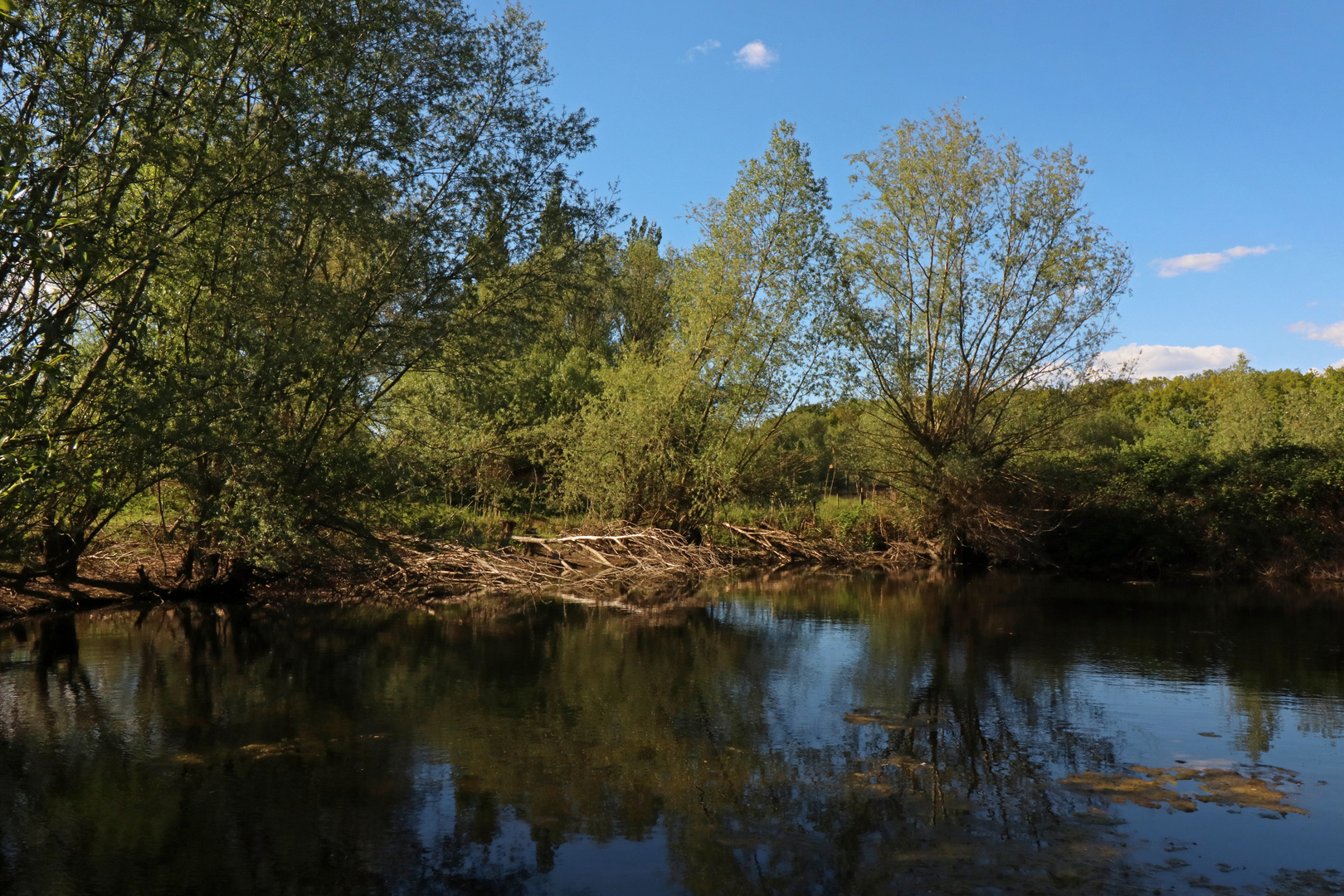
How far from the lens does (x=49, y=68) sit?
9.11 meters

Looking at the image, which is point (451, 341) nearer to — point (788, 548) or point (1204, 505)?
point (788, 548)

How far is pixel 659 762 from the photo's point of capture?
24.8 feet

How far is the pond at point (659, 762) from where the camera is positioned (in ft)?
18.0

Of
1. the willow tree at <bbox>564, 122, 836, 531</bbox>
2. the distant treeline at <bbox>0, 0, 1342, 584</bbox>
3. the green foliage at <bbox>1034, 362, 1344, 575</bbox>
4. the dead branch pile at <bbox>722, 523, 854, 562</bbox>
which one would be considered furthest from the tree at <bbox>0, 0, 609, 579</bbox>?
the green foliage at <bbox>1034, 362, 1344, 575</bbox>

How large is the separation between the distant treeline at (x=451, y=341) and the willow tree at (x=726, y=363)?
92 mm

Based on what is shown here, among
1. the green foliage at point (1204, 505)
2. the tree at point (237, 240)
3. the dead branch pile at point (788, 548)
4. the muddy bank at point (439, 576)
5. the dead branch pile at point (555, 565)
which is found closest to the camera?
the tree at point (237, 240)

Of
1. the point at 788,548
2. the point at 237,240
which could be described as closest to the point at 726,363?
the point at 788,548

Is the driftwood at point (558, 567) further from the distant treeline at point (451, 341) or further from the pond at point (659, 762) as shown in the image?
the pond at point (659, 762)

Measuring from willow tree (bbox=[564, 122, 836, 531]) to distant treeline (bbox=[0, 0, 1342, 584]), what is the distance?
0.30 ft

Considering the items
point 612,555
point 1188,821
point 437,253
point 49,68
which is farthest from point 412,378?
point 1188,821

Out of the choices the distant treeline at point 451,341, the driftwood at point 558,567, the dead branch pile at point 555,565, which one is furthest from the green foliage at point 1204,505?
the dead branch pile at point 555,565

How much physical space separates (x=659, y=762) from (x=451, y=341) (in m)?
10.3

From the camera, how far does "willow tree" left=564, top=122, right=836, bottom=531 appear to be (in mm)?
23516

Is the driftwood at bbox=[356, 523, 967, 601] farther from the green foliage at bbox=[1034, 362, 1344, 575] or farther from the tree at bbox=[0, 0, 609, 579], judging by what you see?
the green foliage at bbox=[1034, 362, 1344, 575]
